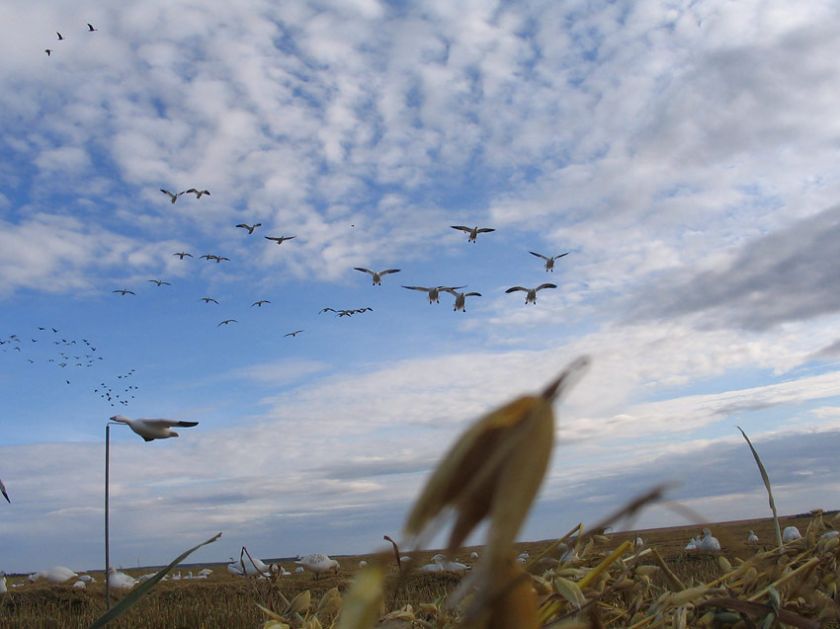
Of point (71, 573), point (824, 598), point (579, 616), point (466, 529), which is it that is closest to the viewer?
point (466, 529)

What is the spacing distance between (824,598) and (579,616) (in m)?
0.53

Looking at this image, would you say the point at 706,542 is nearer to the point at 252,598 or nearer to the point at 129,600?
the point at 129,600

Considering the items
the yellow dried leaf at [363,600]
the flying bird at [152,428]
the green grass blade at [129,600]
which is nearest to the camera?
the yellow dried leaf at [363,600]

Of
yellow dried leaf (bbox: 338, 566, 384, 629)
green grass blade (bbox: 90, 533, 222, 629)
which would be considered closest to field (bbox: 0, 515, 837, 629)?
yellow dried leaf (bbox: 338, 566, 384, 629)

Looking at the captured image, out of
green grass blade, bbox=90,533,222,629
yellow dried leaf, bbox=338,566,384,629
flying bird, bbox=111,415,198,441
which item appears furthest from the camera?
flying bird, bbox=111,415,198,441

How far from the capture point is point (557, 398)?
0.36 metres

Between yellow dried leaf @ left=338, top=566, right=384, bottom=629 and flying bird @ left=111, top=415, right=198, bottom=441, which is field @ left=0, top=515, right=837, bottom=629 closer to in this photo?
yellow dried leaf @ left=338, top=566, right=384, bottom=629

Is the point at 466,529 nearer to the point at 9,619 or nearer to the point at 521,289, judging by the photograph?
the point at 9,619

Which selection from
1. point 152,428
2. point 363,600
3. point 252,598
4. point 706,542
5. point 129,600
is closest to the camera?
point 363,600

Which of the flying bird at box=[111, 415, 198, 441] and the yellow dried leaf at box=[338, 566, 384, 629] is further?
the flying bird at box=[111, 415, 198, 441]

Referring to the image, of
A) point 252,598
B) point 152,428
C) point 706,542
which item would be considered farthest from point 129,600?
point 252,598

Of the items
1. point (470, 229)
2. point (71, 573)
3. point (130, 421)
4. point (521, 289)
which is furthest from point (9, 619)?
point (470, 229)

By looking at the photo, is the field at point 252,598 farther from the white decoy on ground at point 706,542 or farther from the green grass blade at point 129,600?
the green grass blade at point 129,600

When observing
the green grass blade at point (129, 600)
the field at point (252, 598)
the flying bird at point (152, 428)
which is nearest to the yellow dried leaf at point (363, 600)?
the field at point (252, 598)
